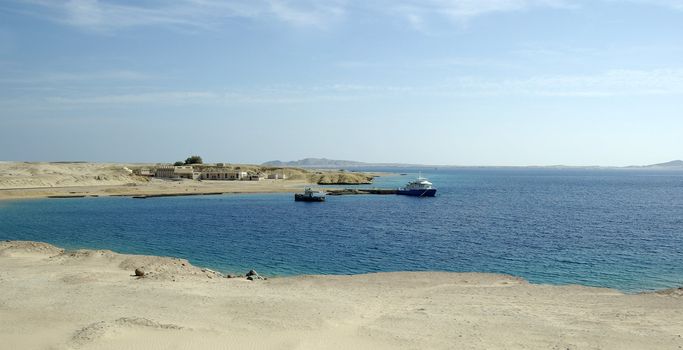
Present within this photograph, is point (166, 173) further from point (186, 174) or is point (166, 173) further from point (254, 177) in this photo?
point (254, 177)


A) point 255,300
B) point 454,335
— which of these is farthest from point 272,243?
point 454,335

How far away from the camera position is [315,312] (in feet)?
67.5

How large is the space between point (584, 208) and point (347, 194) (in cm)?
4933

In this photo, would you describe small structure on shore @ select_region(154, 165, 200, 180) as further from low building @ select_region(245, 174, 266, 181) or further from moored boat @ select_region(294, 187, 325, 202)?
moored boat @ select_region(294, 187, 325, 202)

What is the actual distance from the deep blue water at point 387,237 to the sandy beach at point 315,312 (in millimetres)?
5810

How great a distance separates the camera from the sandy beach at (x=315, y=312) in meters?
17.1

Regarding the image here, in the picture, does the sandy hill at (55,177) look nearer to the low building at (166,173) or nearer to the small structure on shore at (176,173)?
the low building at (166,173)

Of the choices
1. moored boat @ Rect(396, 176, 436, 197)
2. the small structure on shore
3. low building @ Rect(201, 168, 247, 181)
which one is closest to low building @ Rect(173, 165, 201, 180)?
the small structure on shore

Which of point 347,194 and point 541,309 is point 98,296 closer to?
point 541,309

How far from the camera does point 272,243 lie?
142 feet

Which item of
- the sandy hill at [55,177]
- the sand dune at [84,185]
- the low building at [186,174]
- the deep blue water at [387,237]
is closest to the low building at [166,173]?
the low building at [186,174]

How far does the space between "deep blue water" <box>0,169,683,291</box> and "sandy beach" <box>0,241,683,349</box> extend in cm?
581

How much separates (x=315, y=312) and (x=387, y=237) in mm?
27640

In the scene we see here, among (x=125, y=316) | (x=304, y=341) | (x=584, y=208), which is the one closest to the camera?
(x=304, y=341)
